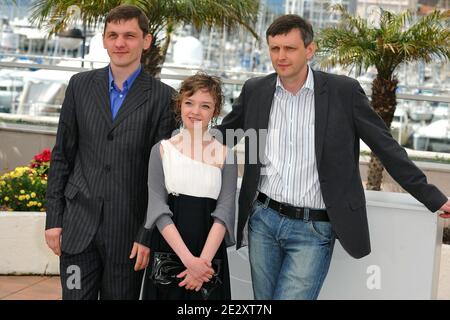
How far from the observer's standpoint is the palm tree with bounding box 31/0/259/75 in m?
8.54

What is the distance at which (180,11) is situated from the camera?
8.88 meters

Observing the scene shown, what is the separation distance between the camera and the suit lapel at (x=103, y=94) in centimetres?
378

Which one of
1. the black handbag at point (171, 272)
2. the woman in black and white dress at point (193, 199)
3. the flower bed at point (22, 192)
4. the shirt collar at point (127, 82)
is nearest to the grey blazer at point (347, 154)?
the woman in black and white dress at point (193, 199)

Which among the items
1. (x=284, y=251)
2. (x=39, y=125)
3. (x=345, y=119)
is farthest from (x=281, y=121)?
(x=39, y=125)

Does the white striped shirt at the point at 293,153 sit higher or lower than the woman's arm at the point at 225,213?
higher

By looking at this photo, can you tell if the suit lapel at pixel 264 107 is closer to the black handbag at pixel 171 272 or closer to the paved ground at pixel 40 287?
the black handbag at pixel 171 272

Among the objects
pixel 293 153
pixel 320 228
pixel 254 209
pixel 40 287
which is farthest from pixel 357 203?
pixel 40 287

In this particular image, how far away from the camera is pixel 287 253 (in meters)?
3.76

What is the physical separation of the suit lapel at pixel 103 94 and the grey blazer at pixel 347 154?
66 cm

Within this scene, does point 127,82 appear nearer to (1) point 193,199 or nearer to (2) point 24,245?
(1) point 193,199

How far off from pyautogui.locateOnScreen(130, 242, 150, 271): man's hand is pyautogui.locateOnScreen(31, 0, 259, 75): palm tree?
4.96 metres

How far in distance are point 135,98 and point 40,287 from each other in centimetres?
309
